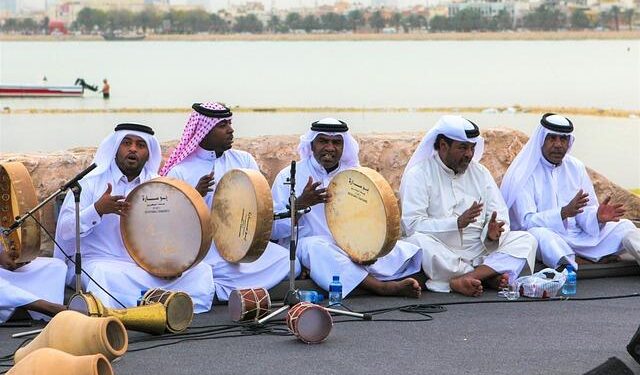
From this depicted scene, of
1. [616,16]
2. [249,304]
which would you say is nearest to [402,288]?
[249,304]

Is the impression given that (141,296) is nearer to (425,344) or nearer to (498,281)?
(425,344)

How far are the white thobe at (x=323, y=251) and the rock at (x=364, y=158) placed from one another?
0.64 metres

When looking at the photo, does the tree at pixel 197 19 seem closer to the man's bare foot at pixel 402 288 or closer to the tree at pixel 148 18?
the tree at pixel 148 18

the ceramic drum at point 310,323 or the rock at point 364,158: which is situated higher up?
the rock at point 364,158

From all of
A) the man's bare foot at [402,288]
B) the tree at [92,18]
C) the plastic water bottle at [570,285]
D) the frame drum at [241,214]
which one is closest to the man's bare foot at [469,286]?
the man's bare foot at [402,288]

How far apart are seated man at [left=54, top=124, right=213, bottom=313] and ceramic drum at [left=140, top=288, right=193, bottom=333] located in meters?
0.51

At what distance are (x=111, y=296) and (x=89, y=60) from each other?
2559 inches

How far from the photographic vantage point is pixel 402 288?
7750 millimetres

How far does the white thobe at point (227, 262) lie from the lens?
7668 mm

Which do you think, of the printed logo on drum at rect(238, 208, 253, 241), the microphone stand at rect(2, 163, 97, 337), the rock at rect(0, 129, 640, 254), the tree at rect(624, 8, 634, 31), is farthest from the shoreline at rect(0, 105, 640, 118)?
the tree at rect(624, 8, 634, 31)

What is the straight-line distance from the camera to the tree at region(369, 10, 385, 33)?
88.9 meters

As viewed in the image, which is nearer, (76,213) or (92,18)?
(76,213)

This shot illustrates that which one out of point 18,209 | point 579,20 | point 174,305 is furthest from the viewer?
point 579,20

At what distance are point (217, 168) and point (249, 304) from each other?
4.05ft
